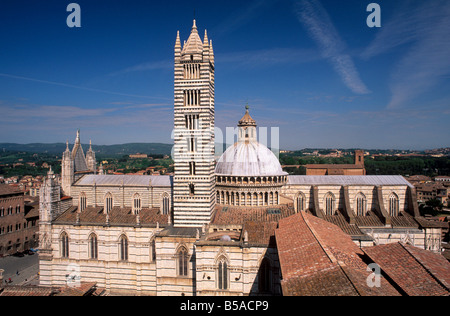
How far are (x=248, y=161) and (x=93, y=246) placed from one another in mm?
18830

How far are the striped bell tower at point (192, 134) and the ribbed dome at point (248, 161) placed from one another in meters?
3.83

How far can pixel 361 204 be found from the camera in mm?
34781

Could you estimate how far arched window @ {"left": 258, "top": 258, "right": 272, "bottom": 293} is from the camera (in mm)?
23609

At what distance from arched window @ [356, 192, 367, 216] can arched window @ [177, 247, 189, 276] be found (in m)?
19.3

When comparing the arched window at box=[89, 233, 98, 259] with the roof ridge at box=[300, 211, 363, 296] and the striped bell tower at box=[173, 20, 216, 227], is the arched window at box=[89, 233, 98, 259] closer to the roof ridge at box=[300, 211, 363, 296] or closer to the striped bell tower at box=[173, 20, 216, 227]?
the striped bell tower at box=[173, 20, 216, 227]

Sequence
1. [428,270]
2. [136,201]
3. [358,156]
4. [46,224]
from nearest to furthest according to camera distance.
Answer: [428,270], [46,224], [136,201], [358,156]

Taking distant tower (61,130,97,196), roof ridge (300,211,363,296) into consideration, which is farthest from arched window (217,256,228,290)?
distant tower (61,130,97,196)

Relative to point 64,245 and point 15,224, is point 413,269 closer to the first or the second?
point 64,245

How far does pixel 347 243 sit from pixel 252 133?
18.0 m

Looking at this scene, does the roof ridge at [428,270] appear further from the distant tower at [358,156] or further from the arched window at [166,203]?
the distant tower at [358,156]

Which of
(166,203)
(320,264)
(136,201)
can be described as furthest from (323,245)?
(136,201)

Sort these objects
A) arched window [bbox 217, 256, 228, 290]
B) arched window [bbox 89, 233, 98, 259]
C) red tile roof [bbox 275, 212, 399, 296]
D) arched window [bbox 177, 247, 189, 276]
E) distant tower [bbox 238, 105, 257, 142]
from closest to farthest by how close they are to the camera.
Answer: red tile roof [bbox 275, 212, 399, 296] < arched window [bbox 217, 256, 228, 290] < arched window [bbox 177, 247, 189, 276] < arched window [bbox 89, 233, 98, 259] < distant tower [bbox 238, 105, 257, 142]

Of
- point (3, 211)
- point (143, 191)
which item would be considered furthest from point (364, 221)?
point (3, 211)

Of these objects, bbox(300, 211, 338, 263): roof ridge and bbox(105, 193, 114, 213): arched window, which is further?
bbox(105, 193, 114, 213): arched window
